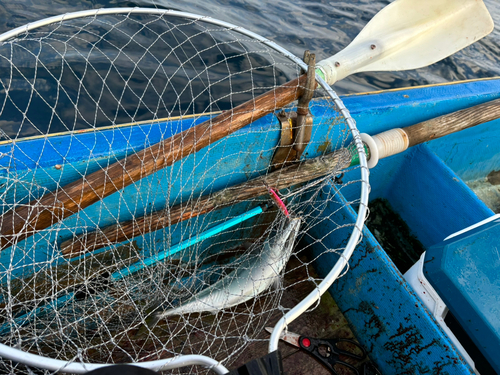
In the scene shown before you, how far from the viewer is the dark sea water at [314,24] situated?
4660 mm

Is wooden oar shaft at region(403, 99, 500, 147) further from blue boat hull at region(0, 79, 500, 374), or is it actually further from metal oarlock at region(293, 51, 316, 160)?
metal oarlock at region(293, 51, 316, 160)

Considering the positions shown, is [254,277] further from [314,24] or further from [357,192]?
[314,24]

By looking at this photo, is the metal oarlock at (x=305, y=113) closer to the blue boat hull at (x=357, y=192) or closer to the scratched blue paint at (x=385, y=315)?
the blue boat hull at (x=357, y=192)

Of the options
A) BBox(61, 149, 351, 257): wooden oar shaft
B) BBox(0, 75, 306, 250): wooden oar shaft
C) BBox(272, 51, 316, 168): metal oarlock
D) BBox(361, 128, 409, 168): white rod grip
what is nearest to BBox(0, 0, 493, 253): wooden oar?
BBox(0, 75, 306, 250): wooden oar shaft

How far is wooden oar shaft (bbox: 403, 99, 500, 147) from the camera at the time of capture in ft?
9.84

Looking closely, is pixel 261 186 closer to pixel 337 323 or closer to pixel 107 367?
pixel 337 323

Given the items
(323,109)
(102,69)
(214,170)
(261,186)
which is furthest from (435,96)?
(102,69)

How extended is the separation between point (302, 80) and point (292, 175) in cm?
72

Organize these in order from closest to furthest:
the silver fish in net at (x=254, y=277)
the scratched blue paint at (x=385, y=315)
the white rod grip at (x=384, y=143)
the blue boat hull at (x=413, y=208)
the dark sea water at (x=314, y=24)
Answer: the scratched blue paint at (x=385, y=315), the blue boat hull at (x=413, y=208), the silver fish in net at (x=254, y=277), the white rod grip at (x=384, y=143), the dark sea water at (x=314, y=24)

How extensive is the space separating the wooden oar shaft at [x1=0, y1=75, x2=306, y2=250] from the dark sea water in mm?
3011

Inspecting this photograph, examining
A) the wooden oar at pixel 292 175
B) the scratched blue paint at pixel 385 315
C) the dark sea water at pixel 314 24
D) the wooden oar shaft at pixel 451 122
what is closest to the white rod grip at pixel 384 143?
the wooden oar at pixel 292 175

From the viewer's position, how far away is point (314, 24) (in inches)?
247

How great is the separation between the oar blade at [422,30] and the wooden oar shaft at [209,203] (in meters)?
1.30

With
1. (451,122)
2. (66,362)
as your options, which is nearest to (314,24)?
(451,122)
